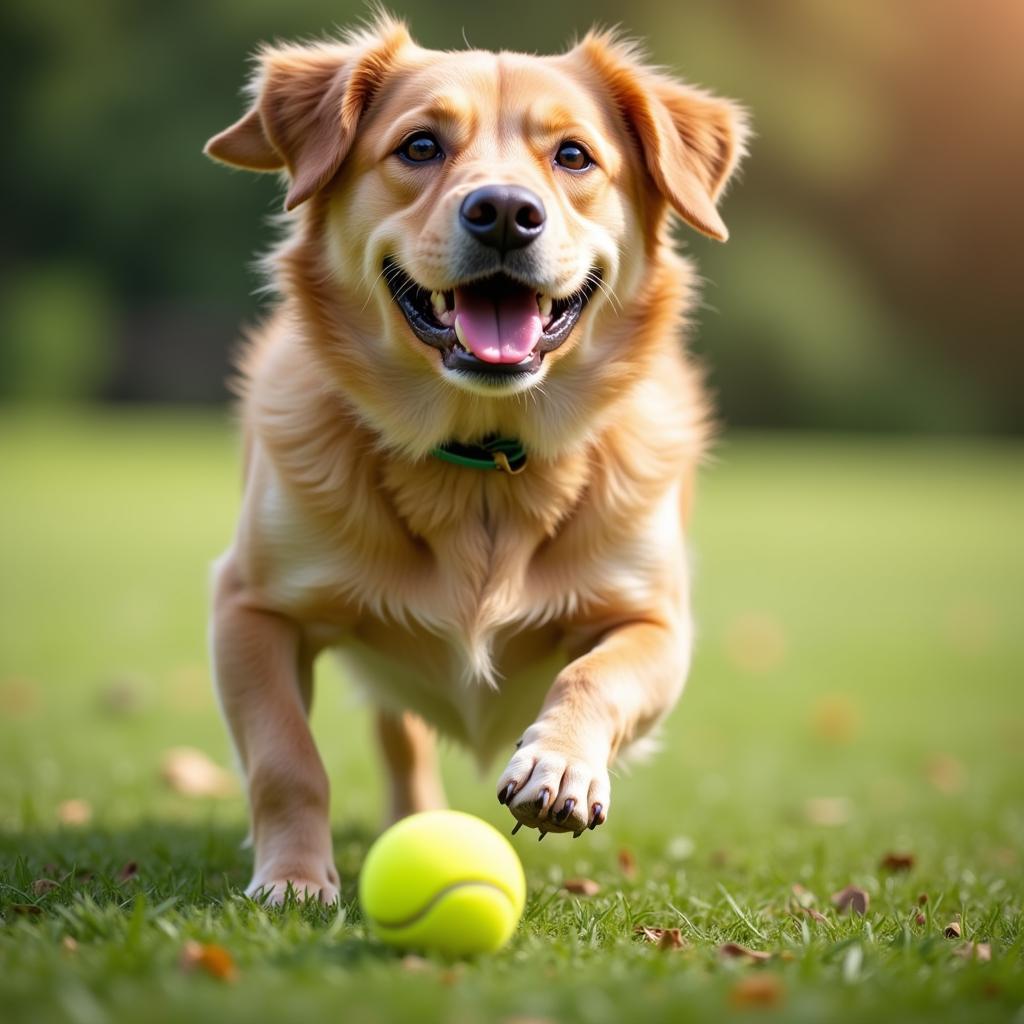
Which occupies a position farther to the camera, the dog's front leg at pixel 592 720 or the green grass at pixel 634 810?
the dog's front leg at pixel 592 720

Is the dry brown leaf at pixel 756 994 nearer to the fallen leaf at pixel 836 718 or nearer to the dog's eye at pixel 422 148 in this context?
the dog's eye at pixel 422 148

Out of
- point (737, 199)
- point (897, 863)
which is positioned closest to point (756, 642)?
point (897, 863)

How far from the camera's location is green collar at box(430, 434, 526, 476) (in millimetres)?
3516

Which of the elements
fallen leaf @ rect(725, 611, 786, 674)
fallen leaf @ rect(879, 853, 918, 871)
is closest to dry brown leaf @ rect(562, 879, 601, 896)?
fallen leaf @ rect(879, 853, 918, 871)

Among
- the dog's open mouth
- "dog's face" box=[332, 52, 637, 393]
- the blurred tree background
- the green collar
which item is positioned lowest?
the blurred tree background

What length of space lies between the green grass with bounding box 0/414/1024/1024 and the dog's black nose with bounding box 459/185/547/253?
1.49m

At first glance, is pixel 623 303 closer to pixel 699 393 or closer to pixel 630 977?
pixel 699 393

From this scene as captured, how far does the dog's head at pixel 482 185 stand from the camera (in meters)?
3.28

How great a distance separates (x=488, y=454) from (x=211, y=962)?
1.66 meters

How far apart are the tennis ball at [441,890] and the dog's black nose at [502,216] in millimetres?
1352

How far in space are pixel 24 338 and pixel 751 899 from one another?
29.1 meters

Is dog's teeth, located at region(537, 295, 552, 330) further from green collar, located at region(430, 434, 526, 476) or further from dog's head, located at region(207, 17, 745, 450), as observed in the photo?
green collar, located at region(430, 434, 526, 476)

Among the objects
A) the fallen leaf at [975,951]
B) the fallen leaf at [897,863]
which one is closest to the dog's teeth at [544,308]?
the fallen leaf at [975,951]

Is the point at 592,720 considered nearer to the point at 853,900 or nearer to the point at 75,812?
the point at 853,900
